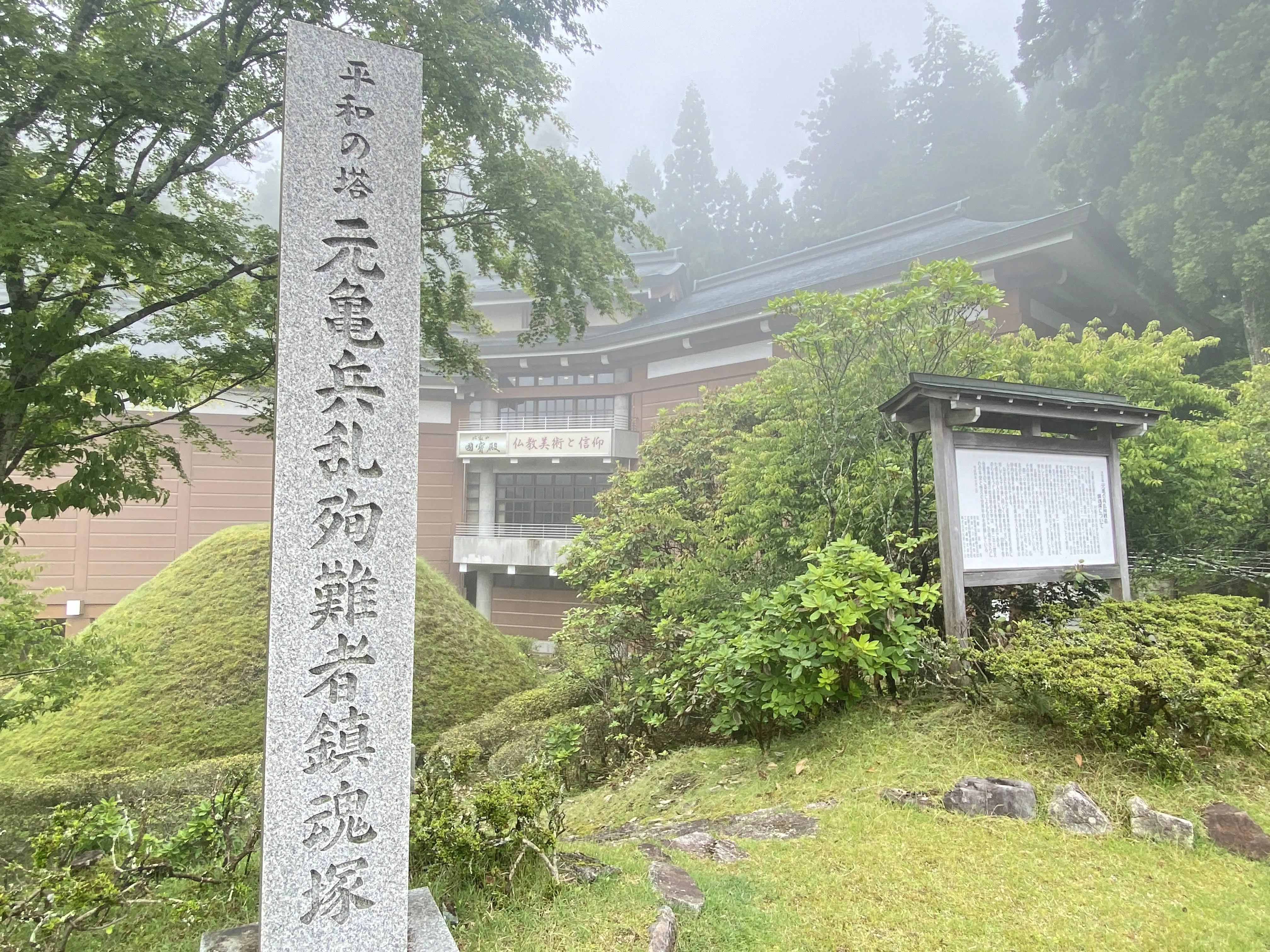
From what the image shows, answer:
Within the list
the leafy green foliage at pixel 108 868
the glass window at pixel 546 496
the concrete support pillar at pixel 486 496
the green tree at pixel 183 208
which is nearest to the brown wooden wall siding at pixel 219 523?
the concrete support pillar at pixel 486 496

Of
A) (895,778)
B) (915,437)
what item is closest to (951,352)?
(915,437)

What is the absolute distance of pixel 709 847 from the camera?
3439 mm

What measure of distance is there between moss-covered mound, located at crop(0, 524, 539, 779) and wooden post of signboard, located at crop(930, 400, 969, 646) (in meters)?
6.26

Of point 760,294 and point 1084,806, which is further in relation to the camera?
point 760,294

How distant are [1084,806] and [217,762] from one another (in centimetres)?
806

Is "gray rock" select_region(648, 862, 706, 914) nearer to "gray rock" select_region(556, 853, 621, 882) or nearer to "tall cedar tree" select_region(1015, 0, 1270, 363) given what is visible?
"gray rock" select_region(556, 853, 621, 882)

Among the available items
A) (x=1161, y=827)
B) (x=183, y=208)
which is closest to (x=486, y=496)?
(x=183, y=208)

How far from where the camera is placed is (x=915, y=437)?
5.21 meters

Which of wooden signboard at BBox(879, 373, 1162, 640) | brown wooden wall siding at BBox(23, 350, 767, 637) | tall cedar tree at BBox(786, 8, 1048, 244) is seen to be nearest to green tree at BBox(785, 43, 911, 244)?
tall cedar tree at BBox(786, 8, 1048, 244)

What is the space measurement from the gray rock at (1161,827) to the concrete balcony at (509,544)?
44.9 feet

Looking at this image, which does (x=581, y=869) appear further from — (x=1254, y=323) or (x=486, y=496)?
(x=486, y=496)

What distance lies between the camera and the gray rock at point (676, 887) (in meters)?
2.75

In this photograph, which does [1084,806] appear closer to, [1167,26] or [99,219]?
[99,219]

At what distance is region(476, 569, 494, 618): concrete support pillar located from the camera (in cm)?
1825
